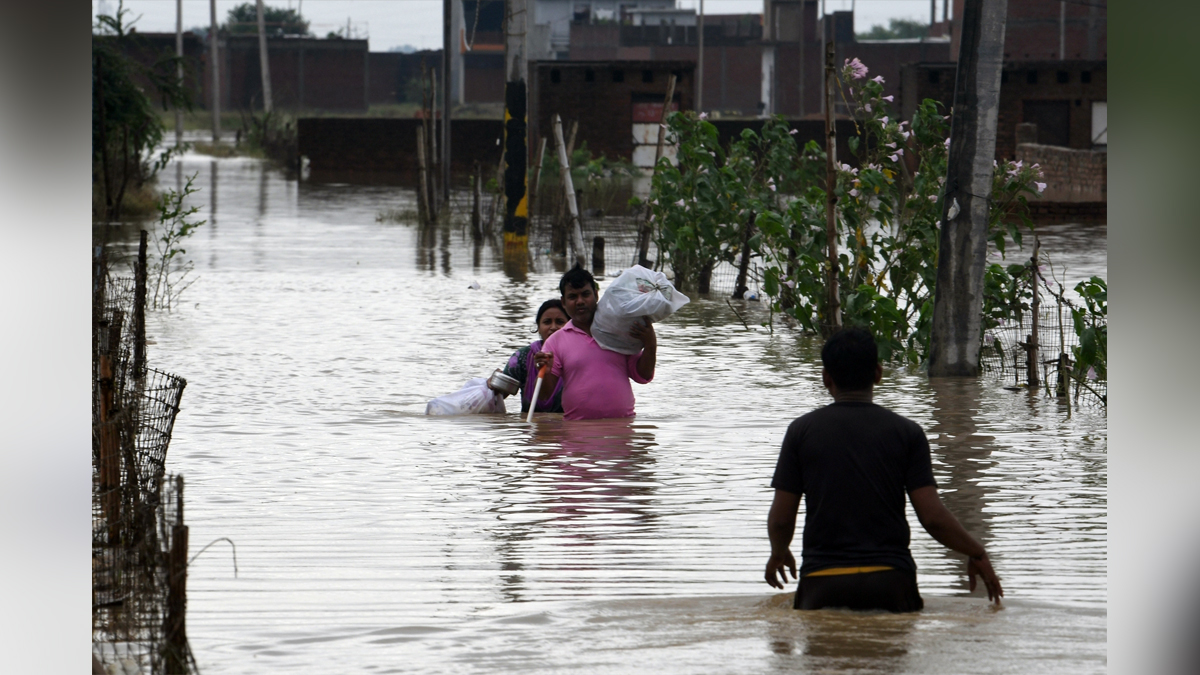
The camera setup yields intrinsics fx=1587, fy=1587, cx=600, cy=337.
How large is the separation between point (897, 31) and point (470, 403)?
325 ft

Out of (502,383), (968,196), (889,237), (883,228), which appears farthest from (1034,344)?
(502,383)

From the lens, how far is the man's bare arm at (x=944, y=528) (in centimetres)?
472

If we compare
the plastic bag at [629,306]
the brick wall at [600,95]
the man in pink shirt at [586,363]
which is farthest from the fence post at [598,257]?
the brick wall at [600,95]

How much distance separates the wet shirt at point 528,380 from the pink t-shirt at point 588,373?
25 centimetres

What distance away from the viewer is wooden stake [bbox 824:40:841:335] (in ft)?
34.9

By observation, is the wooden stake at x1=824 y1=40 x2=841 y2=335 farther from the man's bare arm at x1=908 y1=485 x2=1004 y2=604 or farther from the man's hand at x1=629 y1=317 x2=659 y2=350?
the man's bare arm at x1=908 y1=485 x2=1004 y2=604

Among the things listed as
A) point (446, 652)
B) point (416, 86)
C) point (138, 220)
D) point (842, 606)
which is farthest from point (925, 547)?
point (416, 86)

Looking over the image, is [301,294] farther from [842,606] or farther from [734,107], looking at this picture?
[734,107]

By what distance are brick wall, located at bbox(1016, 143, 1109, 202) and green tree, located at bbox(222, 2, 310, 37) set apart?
57.5 metres

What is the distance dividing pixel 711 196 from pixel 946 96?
75.1 feet

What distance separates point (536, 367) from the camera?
894cm

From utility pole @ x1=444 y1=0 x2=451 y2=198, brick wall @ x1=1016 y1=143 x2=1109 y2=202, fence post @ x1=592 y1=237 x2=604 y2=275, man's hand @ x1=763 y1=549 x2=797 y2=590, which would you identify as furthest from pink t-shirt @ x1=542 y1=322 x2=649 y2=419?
brick wall @ x1=1016 y1=143 x2=1109 y2=202

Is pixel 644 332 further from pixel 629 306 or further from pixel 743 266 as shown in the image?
pixel 743 266

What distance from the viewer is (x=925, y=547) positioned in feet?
20.2
